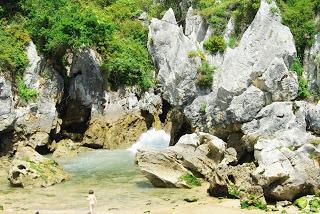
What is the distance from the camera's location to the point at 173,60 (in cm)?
3634

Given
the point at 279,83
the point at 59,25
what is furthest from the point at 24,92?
the point at 279,83

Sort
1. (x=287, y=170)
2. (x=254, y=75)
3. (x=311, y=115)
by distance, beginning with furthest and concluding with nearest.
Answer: (x=254, y=75), (x=311, y=115), (x=287, y=170)

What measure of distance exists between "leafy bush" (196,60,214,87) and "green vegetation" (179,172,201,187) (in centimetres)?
824

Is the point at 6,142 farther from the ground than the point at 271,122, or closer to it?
closer to it

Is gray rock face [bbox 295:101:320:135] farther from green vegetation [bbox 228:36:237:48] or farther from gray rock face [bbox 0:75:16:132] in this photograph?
gray rock face [bbox 0:75:16:132]

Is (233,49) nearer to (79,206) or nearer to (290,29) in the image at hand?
(290,29)

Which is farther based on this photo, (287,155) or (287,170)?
(287,155)

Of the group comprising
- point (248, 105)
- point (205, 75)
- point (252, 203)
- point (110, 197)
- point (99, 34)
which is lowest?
point (110, 197)

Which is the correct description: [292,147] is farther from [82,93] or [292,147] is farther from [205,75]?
[82,93]

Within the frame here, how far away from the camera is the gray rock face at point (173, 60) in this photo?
3450 centimetres

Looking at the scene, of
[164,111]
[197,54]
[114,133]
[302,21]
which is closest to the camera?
[197,54]

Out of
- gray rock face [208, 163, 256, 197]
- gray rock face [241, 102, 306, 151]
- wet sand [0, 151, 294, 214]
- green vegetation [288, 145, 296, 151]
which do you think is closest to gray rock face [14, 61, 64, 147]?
wet sand [0, 151, 294, 214]

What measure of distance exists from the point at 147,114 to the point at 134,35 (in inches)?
472

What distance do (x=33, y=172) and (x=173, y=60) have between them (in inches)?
518
